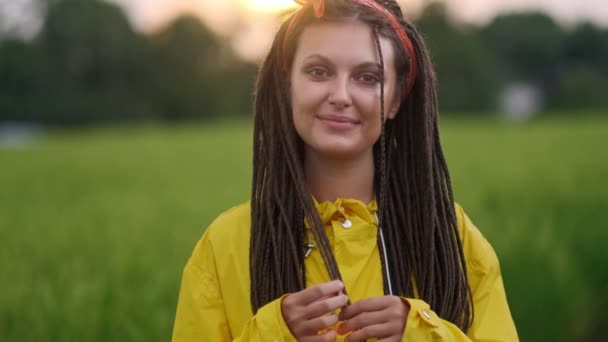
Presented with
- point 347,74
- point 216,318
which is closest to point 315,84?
point 347,74

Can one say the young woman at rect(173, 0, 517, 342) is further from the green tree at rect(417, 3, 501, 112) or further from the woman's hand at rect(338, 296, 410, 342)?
the green tree at rect(417, 3, 501, 112)

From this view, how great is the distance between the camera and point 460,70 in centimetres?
5169

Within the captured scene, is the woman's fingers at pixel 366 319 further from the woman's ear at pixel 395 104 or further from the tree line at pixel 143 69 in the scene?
the tree line at pixel 143 69

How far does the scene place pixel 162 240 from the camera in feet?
14.4

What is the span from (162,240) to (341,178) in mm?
2611

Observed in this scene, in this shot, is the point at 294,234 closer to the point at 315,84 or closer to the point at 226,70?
the point at 315,84

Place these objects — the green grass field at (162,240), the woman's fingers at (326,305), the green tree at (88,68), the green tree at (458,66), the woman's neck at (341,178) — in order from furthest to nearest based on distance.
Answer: the green tree at (458,66) → the green tree at (88,68) → the green grass field at (162,240) → the woman's neck at (341,178) → the woman's fingers at (326,305)

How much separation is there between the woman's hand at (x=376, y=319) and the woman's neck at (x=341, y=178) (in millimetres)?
359

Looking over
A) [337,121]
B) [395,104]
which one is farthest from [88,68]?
[337,121]

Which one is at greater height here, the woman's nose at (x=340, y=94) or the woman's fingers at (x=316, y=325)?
the woman's nose at (x=340, y=94)

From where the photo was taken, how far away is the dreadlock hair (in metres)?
1.86

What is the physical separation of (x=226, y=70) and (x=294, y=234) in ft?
137

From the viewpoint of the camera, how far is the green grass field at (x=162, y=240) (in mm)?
3154

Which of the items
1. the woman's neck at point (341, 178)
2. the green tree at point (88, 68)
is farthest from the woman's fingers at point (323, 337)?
the green tree at point (88, 68)
